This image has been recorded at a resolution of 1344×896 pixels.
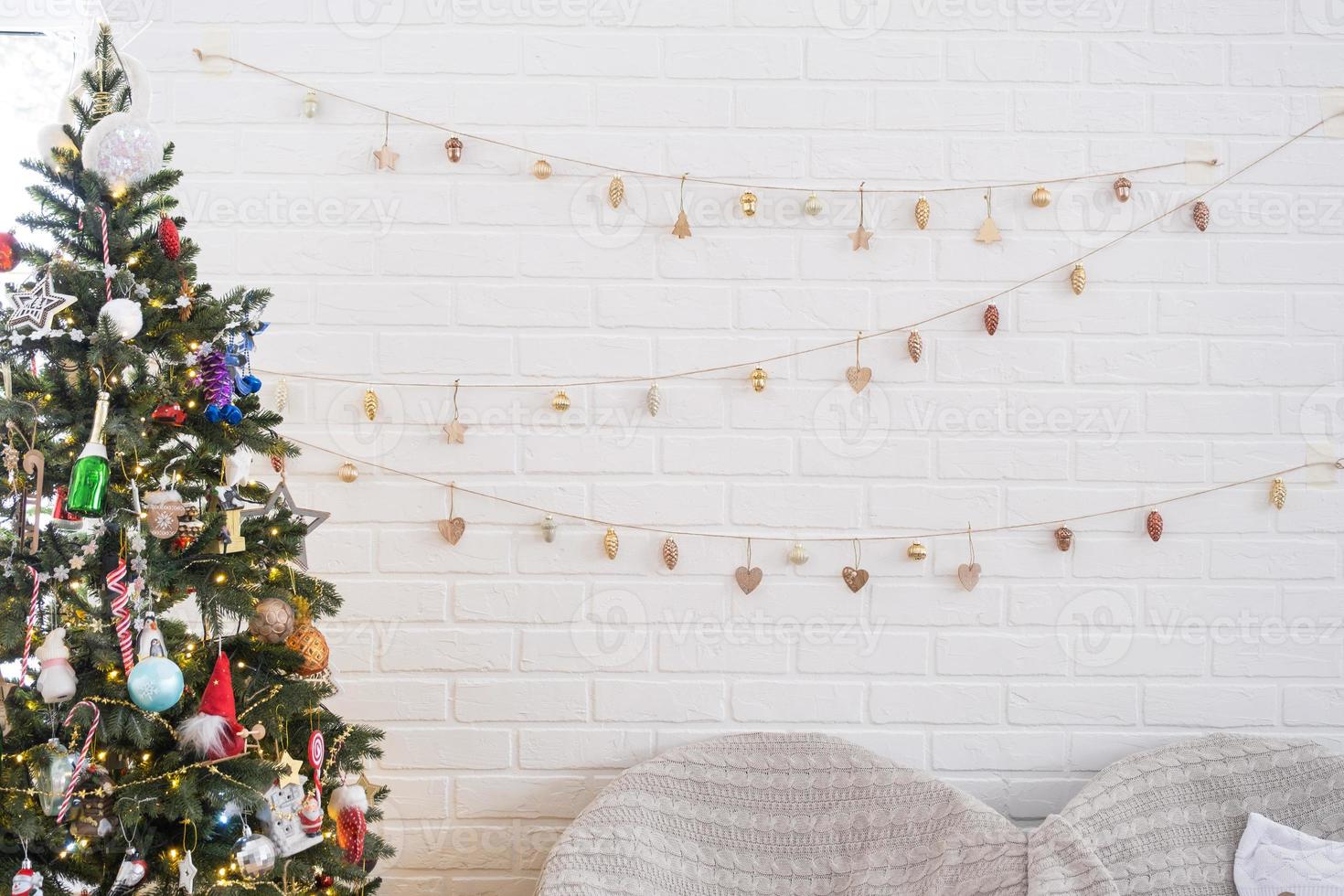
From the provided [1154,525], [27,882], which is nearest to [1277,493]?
[1154,525]

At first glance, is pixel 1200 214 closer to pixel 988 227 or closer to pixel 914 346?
pixel 988 227

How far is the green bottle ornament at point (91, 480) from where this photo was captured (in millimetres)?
1136

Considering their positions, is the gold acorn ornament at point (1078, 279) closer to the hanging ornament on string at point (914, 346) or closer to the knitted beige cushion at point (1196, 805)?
the hanging ornament on string at point (914, 346)

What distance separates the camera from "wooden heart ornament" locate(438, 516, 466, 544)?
5.63 ft

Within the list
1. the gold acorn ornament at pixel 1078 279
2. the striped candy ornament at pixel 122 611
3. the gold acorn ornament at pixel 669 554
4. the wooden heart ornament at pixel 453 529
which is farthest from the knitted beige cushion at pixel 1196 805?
the striped candy ornament at pixel 122 611

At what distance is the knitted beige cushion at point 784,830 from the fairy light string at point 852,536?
36 cm

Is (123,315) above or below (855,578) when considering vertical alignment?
above

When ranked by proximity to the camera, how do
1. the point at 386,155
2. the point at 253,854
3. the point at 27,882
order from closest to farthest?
the point at 27,882
the point at 253,854
the point at 386,155

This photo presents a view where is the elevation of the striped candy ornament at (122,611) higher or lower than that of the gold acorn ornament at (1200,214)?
lower

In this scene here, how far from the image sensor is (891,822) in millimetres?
1584

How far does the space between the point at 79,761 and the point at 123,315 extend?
550 millimetres

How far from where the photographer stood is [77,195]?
4.10 feet

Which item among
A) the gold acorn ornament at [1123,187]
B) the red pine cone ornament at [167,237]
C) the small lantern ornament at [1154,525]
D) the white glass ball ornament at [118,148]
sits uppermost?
the gold acorn ornament at [1123,187]

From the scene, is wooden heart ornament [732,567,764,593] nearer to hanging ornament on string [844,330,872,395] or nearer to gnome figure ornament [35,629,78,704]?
hanging ornament on string [844,330,872,395]
